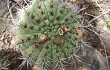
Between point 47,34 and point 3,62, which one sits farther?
point 3,62

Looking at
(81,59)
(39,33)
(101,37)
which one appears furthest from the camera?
(101,37)

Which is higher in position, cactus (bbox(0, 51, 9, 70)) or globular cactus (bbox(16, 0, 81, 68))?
globular cactus (bbox(16, 0, 81, 68))

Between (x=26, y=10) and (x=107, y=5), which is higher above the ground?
(x=26, y=10)

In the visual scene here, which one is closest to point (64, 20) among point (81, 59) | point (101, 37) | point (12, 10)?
point (81, 59)

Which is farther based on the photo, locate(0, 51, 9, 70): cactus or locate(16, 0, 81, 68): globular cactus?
locate(0, 51, 9, 70): cactus

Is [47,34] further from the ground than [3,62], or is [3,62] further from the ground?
[47,34]

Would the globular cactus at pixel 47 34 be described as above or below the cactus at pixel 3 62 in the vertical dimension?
above

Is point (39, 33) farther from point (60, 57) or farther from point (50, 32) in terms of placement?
point (60, 57)

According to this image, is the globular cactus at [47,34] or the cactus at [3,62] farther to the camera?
the cactus at [3,62]
